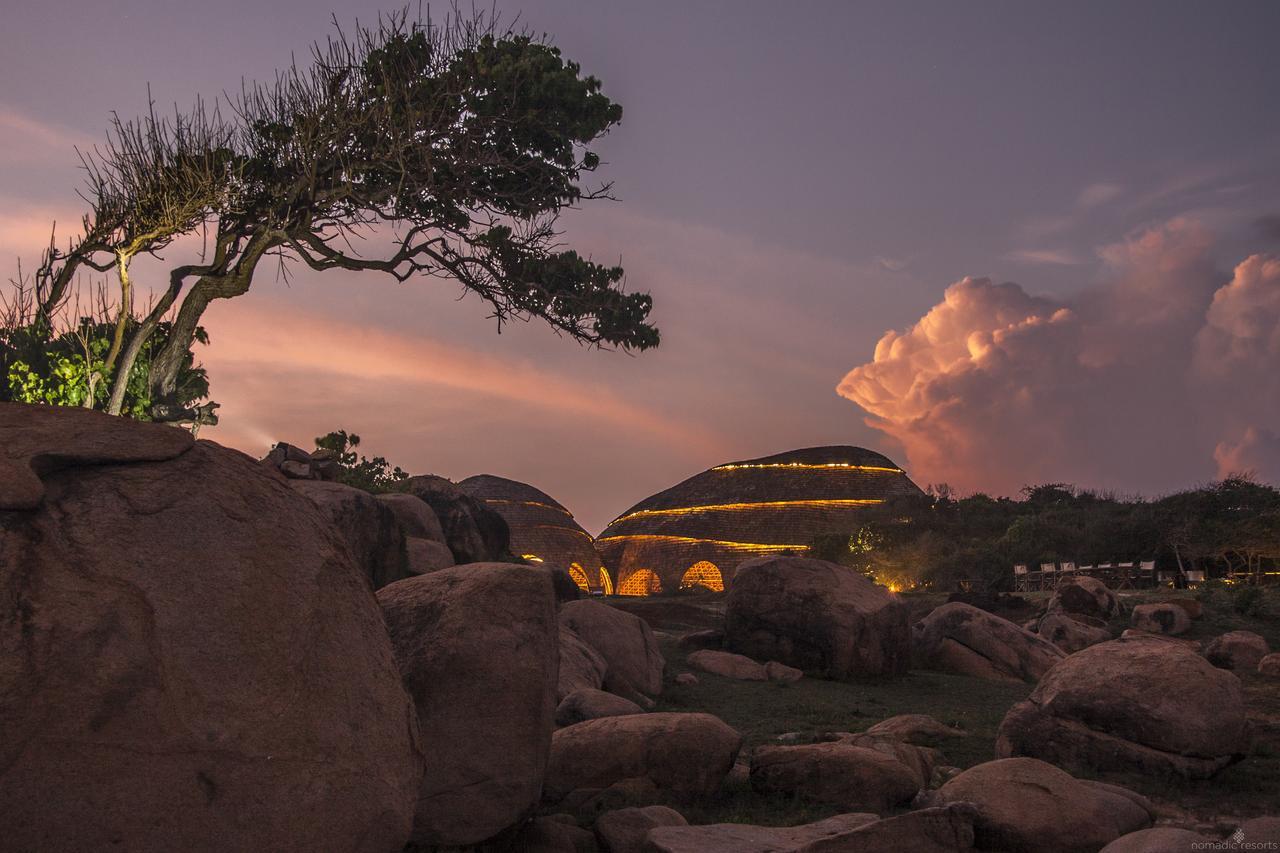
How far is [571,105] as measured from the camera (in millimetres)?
21625

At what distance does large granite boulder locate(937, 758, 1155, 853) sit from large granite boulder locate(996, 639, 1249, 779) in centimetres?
180

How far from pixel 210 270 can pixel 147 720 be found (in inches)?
812

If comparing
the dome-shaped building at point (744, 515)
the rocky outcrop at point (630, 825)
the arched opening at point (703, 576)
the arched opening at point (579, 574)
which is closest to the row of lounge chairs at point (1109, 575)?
the dome-shaped building at point (744, 515)

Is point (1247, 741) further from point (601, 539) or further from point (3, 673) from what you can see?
point (601, 539)

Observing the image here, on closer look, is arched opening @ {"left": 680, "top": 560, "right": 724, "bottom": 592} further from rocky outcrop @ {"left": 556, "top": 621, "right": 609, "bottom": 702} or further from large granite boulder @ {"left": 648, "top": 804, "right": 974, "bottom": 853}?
large granite boulder @ {"left": 648, "top": 804, "right": 974, "bottom": 853}

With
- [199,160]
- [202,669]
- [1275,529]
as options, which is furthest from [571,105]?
[1275,529]

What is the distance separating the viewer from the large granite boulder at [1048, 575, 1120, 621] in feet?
76.0

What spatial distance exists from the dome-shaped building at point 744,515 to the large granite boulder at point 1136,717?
39591mm

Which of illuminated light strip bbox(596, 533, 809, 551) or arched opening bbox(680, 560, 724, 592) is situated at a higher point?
illuminated light strip bbox(596, 533, 809, 551)

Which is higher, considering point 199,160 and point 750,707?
point 199,160

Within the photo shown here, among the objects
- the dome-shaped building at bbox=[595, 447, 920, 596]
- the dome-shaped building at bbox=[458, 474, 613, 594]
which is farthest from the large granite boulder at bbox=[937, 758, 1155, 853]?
the dome-shaped building at bbox=[458, 474, 613, 594]

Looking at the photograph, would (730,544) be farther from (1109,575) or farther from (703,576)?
(1109,575)

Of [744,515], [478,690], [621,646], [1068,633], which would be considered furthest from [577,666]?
[744,515]

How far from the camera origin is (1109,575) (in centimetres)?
3347
